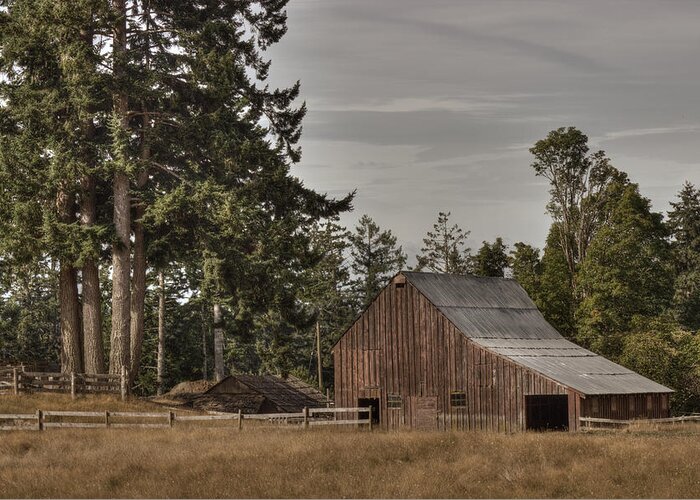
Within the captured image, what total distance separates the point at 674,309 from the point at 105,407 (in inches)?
2008

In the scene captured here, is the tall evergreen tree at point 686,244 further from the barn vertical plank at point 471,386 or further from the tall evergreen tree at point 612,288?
the barn vertical plank at point 471,386

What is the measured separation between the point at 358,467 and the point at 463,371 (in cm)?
1864

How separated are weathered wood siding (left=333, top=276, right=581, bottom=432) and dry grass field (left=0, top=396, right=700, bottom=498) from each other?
10.7 metres

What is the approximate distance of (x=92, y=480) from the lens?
88.4ft

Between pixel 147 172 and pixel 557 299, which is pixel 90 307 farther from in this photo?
pixel 557 299

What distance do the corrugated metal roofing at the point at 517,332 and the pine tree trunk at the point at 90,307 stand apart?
553 inches

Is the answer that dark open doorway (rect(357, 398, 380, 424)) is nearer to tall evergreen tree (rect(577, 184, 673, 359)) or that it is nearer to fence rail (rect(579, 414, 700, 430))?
fence rail (rect(579, 414, 700, 430))

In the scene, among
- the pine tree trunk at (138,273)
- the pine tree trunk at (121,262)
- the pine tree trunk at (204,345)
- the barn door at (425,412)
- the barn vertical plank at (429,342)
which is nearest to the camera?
the barn door at (425,412)

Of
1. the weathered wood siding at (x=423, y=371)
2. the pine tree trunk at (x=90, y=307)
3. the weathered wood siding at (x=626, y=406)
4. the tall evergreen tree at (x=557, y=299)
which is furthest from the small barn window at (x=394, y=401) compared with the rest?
the tall evergreen tree at (x=557, y=299)

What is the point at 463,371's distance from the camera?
45781mm

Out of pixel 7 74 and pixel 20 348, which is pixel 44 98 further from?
pixel 20 348

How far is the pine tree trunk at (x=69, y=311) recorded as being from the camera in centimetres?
4762

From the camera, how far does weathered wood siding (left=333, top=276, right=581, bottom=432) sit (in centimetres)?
4388

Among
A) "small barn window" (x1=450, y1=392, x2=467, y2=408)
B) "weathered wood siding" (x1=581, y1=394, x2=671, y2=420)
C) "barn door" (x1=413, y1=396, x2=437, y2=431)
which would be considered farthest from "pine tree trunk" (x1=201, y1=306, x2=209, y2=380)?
"weathered wood siding" (x1=581, y1=394, x2=671, y2=420)
